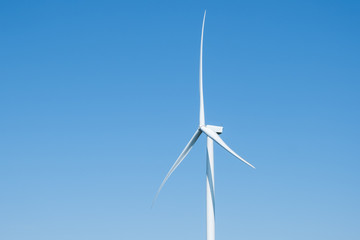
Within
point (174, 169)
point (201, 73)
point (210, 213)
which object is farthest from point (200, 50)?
point (210, 213)

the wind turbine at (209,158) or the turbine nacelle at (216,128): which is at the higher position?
the turbine nacelle at (216,128)

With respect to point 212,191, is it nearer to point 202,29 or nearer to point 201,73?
point 201,73

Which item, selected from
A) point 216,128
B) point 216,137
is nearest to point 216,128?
point 216,128

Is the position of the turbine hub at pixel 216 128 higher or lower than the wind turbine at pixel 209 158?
higher

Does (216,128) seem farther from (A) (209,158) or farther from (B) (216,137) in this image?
(A) (209,158)

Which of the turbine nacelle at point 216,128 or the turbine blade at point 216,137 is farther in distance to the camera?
the turbine nacelle at point 216,128

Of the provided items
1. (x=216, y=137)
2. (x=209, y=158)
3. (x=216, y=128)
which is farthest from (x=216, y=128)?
(x=209, y=158)

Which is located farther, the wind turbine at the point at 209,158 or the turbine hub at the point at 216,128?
the turbine hub at the point at 216,128

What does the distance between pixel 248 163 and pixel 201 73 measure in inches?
443

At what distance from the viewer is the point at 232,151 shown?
4844 cm

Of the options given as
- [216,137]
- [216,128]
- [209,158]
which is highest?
[216,128]

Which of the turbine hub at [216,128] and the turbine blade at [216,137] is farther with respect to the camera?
the turbine hub at [216,128]

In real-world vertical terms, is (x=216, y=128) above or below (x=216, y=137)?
above

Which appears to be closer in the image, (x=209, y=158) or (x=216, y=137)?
(x=216, y=137)
